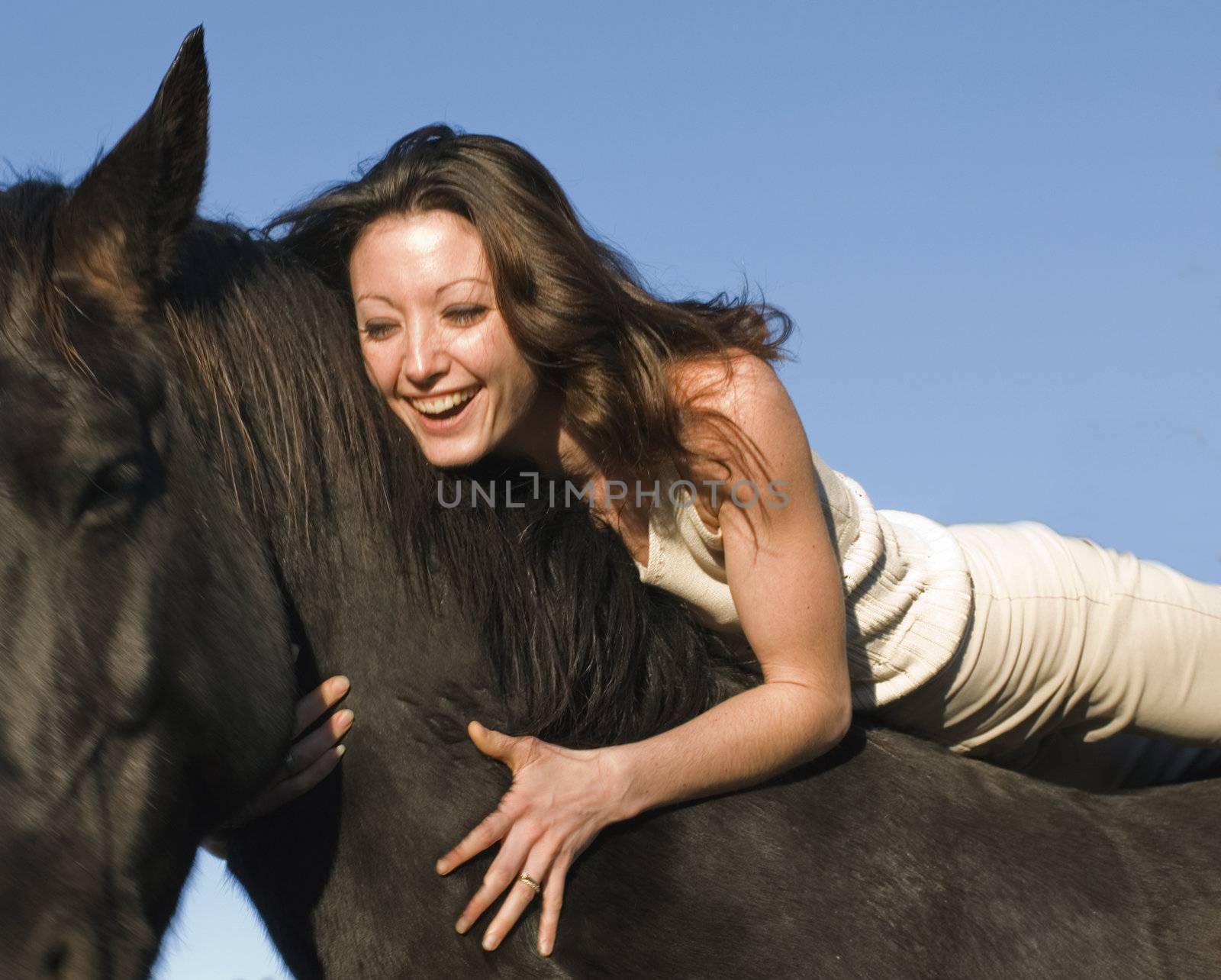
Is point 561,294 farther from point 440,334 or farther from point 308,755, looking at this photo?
point 308,755

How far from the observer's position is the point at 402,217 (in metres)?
2.37

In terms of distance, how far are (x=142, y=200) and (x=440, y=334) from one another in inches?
20.5

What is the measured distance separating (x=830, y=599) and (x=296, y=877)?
0.97 metres

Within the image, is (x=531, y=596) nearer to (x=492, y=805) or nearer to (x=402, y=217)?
(x=492, y=805)

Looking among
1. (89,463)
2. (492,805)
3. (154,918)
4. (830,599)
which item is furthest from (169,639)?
(830,599)

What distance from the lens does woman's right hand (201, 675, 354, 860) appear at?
2.10 metres

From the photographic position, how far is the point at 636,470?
2.43 m

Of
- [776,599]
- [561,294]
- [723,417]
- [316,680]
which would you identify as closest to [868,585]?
[776,599]

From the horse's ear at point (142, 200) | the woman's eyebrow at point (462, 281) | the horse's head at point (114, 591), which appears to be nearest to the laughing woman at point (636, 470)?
the woman's eyebrow at point (462, 281)

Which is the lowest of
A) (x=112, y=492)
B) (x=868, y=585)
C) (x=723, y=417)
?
(x=868, y=585)

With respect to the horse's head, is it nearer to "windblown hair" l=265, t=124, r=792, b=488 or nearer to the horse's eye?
the horse's eye

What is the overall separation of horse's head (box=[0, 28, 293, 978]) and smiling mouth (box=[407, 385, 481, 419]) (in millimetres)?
387

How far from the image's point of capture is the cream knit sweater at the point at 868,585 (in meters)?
2.45

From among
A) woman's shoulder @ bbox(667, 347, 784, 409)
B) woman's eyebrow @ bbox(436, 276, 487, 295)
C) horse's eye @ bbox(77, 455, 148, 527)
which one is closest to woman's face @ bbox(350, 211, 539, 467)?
woman's eyebrow @ bbox(436, 276, 487, 295)
